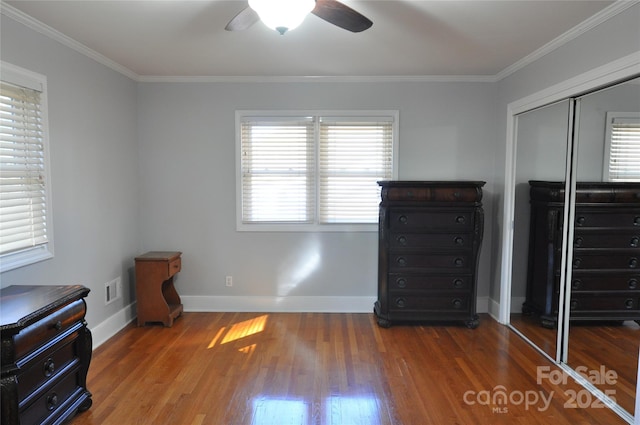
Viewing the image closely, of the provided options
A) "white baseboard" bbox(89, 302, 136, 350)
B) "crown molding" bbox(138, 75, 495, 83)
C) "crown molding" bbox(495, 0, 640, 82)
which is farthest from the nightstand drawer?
"crown molding" bbox(495, 0, 640, 82)

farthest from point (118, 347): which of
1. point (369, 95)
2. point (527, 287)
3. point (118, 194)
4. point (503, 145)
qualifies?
point (503, 145)

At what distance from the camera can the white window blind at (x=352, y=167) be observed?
389 cm

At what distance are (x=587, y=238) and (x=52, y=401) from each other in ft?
11.6

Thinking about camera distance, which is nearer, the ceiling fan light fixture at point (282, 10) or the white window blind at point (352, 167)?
the ceiling fan light fixture at point (282, 10)

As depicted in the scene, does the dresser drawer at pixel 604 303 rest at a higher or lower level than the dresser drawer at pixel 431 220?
lower

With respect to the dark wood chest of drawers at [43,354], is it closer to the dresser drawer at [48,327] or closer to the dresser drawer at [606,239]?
the dresser drawer at [48,327]

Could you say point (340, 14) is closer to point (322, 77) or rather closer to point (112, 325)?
point (322, 77)

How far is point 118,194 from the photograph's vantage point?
355 cm

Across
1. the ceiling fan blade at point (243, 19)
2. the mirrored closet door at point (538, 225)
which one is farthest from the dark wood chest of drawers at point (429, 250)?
the ceiling fan blade at point (243, 19)

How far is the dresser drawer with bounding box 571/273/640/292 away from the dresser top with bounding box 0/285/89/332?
335 cm

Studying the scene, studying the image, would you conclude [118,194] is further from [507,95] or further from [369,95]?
[507,95]

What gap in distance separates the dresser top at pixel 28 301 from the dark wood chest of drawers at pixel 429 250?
2522 millimetres

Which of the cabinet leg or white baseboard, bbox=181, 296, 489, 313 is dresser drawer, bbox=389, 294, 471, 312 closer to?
the cabinet leg

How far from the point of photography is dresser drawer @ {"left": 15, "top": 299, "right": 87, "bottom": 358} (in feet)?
5.72
